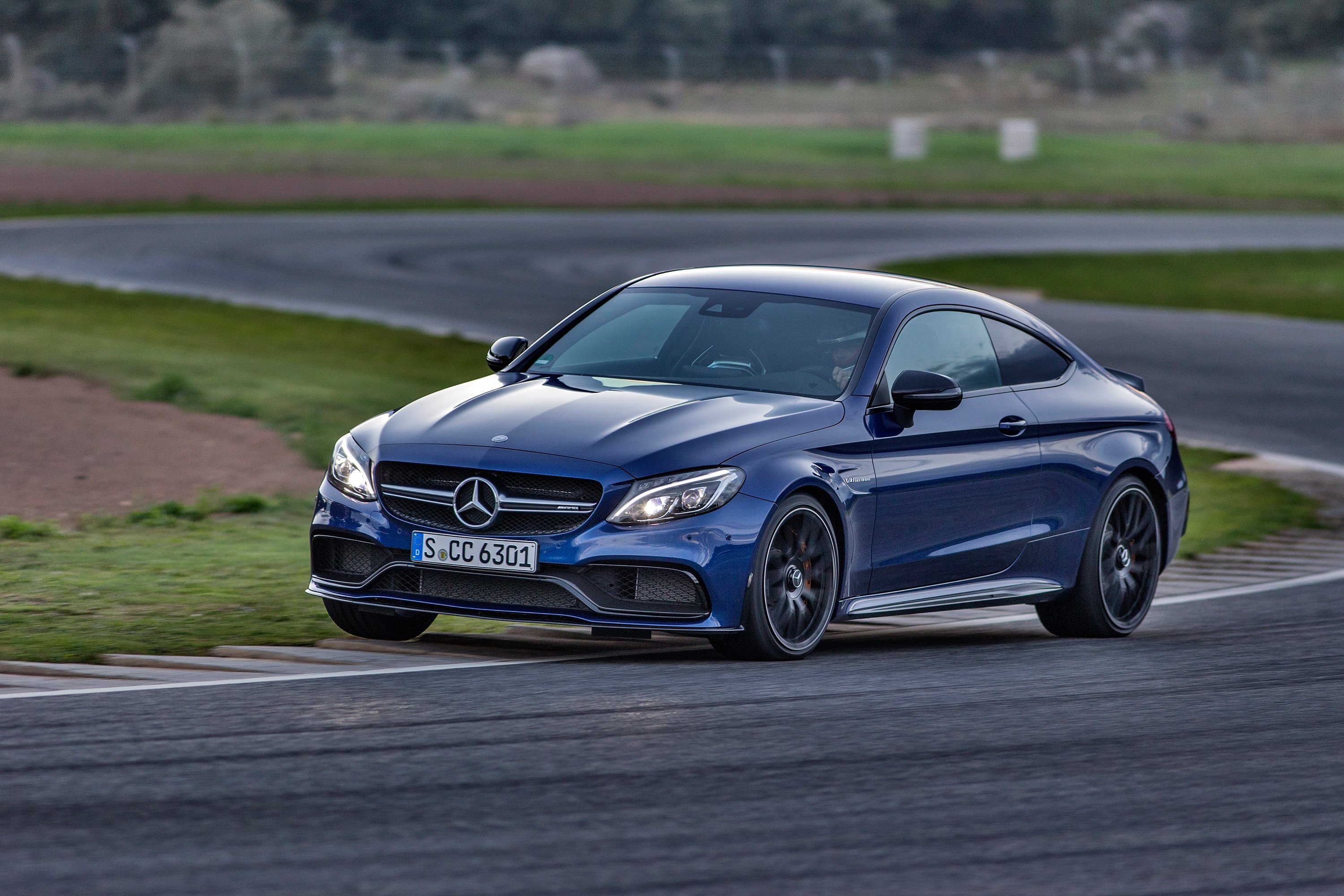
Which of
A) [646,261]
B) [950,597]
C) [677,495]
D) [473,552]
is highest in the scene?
[677,495]

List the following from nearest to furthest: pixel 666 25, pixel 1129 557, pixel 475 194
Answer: pixel 1129 557
pixel 475 194
pixel 666 25

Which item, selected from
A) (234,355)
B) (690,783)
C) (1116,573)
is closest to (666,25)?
(234,355)

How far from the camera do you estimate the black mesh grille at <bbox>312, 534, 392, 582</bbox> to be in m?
8.27

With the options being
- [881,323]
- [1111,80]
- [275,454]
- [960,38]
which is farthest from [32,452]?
[960,38]

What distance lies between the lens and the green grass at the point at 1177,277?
97.0 ft

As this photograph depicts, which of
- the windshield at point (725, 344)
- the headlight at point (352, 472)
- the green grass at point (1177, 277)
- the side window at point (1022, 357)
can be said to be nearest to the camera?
the headlight at point (352, 472)

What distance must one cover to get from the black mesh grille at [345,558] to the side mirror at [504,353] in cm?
131

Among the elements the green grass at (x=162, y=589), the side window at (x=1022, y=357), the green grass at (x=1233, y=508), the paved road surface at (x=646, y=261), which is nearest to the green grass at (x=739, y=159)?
the paved road surface at (x=646, y=261)

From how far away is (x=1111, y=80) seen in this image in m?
79.6

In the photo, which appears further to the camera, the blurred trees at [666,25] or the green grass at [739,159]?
the blurred trees at [666,25]

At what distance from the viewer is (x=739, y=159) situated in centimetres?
5809

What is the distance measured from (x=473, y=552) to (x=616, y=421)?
732mm

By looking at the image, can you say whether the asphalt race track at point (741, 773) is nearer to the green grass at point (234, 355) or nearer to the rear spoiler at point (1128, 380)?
the rear spoiler at point (1128, 380)

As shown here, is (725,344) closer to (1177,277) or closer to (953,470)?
(953,470)
